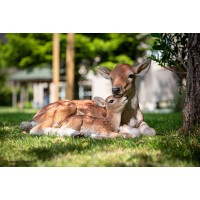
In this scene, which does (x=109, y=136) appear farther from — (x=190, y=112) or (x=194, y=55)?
(x=194, y=55)

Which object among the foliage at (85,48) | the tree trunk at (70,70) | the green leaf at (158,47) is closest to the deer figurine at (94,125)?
the green leaf at (158,47)

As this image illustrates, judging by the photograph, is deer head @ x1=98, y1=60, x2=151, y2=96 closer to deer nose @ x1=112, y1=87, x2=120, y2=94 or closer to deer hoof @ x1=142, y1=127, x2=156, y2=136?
deer nose @ x1=112, y1=87, x2=120, y2=94

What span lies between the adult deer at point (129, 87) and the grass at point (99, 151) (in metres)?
0.44

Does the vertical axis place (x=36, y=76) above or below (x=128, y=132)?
above

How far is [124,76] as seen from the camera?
5.20m

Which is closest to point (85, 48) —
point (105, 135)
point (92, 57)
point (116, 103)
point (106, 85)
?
point (92, 57)

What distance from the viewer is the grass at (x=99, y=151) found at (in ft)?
12.4

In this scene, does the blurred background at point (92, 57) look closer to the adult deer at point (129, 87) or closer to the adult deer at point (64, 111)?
the adult deer at point (64, 111)

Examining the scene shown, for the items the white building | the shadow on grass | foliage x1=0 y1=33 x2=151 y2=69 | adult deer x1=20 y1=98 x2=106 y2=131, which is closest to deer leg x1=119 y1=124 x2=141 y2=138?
adult deer x1=20 y1=98 x2=106 y2=131

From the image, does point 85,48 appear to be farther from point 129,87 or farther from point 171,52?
point 129,87

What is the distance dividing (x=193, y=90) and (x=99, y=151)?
1.61 metres
